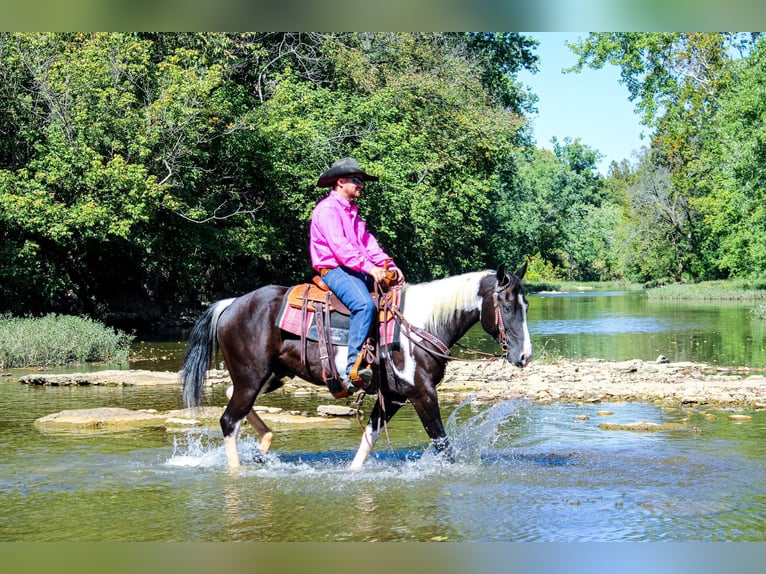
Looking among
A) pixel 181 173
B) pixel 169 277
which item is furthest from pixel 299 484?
pixel 169 277

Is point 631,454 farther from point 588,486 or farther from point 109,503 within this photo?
point 109,503

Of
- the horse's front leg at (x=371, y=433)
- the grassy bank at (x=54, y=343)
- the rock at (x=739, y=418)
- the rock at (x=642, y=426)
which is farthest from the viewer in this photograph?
the grassy bank at (x=54, y=343)

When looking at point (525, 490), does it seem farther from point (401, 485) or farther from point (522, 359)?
point (522, 359)

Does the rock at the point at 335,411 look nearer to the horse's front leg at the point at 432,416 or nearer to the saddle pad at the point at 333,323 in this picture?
the saddle pad at the point at 333,323

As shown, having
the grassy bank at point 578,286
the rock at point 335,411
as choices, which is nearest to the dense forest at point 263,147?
the rock at point 335,411

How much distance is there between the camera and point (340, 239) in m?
9.07

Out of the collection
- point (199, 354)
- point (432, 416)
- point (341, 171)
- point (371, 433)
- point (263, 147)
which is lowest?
point (371, 433)

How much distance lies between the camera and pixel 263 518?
754 cm

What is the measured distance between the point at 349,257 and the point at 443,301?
1122mm

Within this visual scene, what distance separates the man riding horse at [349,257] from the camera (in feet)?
29.8

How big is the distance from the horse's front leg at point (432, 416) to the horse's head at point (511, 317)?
867mm

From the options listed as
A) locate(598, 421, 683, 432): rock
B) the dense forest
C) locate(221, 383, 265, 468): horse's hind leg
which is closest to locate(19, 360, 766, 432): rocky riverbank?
locate(221, 383, 265, 468): horse's hind leg

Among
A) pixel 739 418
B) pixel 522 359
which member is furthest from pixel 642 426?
pixel 522 359

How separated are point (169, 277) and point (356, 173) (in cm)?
2639
